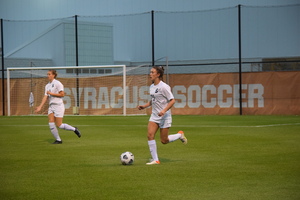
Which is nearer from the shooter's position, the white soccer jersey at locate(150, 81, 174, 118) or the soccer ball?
the soccer ball

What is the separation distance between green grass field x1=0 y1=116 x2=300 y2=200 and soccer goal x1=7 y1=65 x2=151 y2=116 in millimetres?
15553

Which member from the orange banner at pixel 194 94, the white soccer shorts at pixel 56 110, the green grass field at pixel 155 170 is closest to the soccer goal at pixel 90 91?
the orange banner at pixel 194 94

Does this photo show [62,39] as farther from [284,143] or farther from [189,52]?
[284,143]

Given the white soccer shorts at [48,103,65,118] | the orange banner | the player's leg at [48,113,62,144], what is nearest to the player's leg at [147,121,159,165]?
the player's leg at [48,113,62,144]

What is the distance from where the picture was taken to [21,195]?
21.8 ft

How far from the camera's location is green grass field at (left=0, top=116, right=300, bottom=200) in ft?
22.1

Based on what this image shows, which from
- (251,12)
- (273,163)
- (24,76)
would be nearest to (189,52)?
(251,12)

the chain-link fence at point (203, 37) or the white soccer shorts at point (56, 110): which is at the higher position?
the chain-link fence at point (203, 37)

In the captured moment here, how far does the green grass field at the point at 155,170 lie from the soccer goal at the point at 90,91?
15553mm

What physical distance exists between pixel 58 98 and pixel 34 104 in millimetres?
17903

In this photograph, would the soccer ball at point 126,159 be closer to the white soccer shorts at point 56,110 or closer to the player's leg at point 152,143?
the player's leg at point 152,143

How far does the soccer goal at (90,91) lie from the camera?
30234 millimetres

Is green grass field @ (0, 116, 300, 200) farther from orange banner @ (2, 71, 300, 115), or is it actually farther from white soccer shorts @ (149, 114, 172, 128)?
orange banner @ (2, 71, 300, 115)

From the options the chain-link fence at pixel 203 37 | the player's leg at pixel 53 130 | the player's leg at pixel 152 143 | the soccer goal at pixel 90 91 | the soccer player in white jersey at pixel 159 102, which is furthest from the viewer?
the chain-link fence at pixel 203 37
